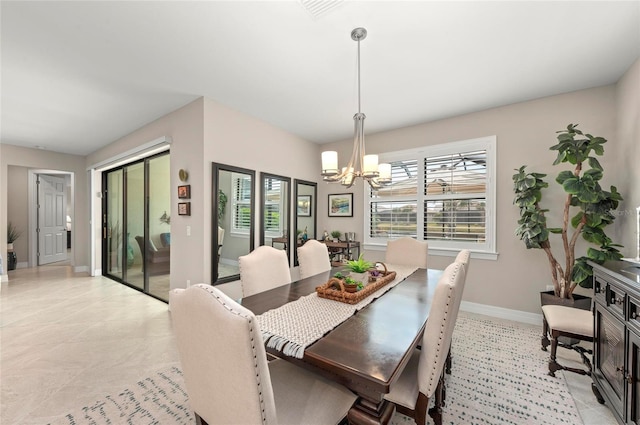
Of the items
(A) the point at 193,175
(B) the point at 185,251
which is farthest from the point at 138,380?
(A) the point at 193,175

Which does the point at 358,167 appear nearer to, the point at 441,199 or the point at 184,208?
the point at 441,199

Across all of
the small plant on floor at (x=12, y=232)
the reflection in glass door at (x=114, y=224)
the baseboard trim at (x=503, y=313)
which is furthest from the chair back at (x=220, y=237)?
the small plant on floor at (x=12, y=232)

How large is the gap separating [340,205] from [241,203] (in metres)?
1.89

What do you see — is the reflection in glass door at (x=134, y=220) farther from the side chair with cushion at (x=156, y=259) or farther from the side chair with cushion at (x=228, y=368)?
the side chair with cushion at (x=228, y=368)

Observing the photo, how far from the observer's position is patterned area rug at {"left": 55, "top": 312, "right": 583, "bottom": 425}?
1668mm

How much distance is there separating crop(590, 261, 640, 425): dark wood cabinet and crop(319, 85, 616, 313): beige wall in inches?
52.4

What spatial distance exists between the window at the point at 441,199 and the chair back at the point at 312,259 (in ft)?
5.98

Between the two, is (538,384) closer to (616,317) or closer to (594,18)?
(616,317)

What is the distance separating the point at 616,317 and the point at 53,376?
4.11m

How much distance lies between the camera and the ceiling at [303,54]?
1.80 meters

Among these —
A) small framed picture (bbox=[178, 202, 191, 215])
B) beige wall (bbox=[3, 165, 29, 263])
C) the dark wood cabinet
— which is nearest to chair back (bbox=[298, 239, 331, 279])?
small framed picture (bbox=[178, 202, 191, 215])

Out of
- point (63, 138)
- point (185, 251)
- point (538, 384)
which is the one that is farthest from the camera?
point (63, 138)

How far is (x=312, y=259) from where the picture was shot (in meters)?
2.66

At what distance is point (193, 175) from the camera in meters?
3.17
